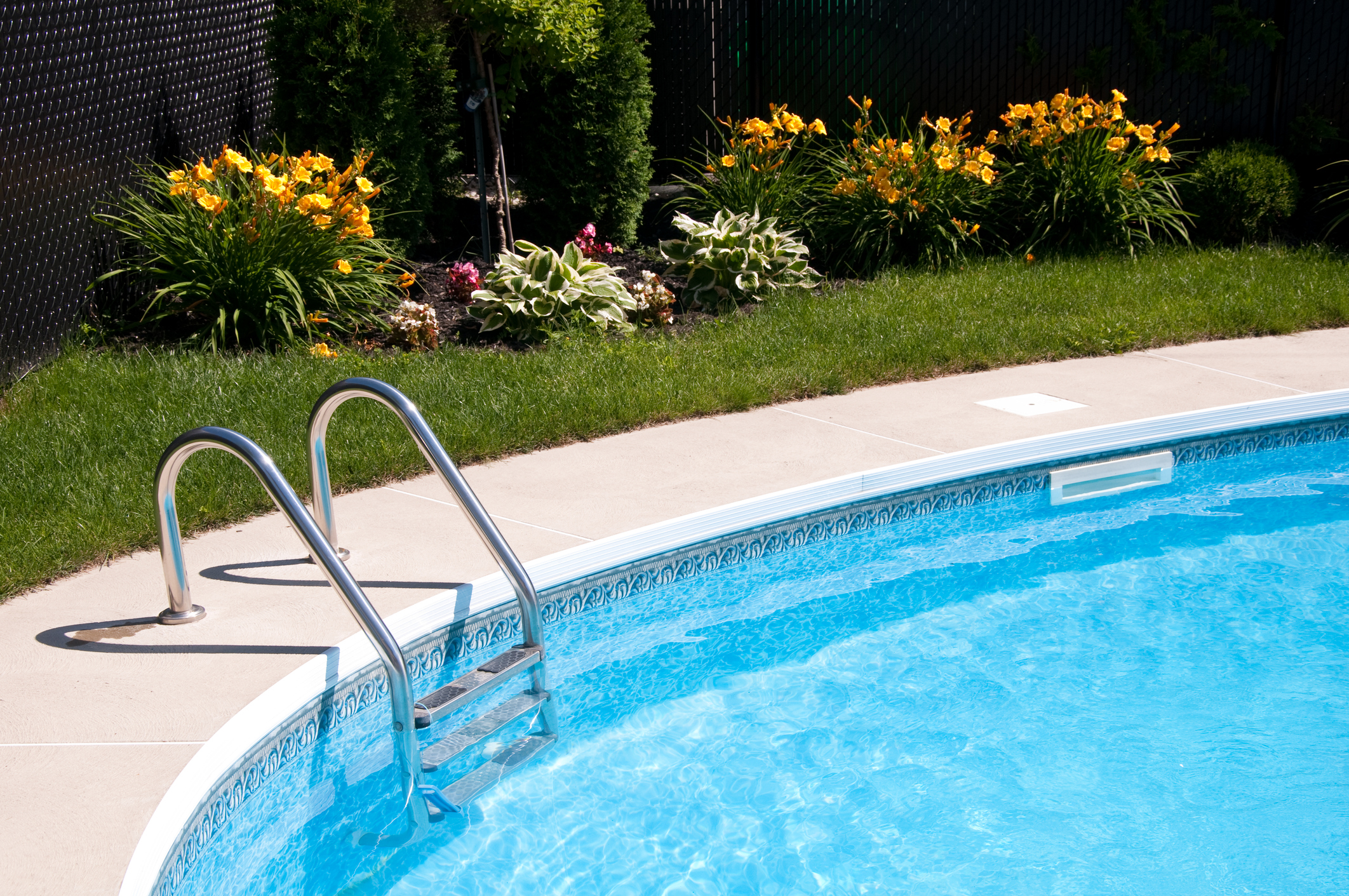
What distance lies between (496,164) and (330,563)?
20.7ft

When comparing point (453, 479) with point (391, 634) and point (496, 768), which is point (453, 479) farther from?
point (496, 768)

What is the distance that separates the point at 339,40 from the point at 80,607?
496 centimetres

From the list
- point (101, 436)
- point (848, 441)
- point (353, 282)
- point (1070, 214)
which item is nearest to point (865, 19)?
point (1070, 214)

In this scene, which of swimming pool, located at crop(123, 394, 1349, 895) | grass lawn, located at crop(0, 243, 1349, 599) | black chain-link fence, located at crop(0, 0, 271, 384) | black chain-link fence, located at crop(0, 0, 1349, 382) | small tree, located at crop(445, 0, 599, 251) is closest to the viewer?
swimming pool, located at crop(123, 394, 1349, 895)

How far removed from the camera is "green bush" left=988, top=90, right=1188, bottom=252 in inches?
371

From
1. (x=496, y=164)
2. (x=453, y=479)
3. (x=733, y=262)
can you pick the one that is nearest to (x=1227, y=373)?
(x=733, y=262)

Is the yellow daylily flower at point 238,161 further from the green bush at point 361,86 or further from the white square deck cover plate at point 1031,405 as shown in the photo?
the white square deck cover plate at point 1031,405

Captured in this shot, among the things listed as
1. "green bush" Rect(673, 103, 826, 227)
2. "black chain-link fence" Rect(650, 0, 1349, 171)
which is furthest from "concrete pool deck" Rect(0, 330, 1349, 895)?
"black chain-link fence" Rect(650, 0, 1349, 171)

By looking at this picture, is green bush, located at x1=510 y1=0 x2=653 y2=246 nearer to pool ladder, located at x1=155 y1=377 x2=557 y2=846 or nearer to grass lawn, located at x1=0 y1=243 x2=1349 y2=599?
grass lawn, located at x1=0 y1=243 x2=1349 y2=599

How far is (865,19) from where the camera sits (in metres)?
11.3

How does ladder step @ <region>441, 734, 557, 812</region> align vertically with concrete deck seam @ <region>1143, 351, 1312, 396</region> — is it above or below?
below

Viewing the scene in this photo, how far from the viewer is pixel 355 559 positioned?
439cm

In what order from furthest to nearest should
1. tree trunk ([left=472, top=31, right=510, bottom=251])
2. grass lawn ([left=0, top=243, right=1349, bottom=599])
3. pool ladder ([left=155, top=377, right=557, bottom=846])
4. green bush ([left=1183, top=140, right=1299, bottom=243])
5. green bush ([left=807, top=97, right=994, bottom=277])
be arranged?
green bush ([left=1183, top=140, right=1299, bottom=243])
green bush ([left=807, top=97, right=994, bottom=277])
tree trunk ([left=472, top=31, right=510, bottom=251])
grass lawn ([left=0, top=243, right=1349, bottom=599])
pool ladder ([left=155, top=377, right=557, bottom=846])

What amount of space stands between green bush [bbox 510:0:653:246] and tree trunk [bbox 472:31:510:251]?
249mm
